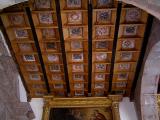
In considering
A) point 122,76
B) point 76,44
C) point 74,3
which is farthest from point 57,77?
point 74,3

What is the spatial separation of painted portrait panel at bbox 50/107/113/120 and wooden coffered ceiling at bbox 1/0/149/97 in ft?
1.62

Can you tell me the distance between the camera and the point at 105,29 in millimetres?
6750

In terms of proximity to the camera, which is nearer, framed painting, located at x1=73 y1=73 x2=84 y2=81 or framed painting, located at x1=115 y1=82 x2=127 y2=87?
framed painting, located at x1=73 y1=73 x2=84 y2=81

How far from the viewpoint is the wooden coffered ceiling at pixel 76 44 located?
20.3ft

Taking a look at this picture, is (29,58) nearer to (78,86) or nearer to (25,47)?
(25,47)

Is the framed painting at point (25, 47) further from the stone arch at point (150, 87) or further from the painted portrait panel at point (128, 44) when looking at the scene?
the stone arch at point (150, 87)

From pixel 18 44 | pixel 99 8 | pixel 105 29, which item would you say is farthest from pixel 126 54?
pixel 18 44

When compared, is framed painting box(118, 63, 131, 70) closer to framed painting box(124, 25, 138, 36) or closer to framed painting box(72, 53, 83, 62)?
framed painting box(72, 53, 83, 62)

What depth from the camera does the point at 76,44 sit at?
23.8 ft

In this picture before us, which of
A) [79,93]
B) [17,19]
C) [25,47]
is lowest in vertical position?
[79,93]

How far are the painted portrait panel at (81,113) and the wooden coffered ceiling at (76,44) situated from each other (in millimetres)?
494

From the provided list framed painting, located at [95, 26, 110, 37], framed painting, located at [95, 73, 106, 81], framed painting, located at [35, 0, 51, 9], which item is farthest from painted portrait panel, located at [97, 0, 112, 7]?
framed painting, located at [95, 73, 106, 81]

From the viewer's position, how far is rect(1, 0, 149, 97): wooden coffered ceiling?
20.3 ft

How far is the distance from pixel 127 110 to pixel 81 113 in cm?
134
